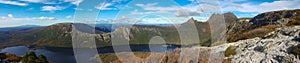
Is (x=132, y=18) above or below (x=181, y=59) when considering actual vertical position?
above

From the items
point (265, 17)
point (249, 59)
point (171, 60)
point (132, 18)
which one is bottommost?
point (265, 17)

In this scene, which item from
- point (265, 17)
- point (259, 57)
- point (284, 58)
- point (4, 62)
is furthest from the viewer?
point (265, 17)

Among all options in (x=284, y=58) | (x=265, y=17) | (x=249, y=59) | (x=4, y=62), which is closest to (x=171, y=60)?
(x=284, y=58)

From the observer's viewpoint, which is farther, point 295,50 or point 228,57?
point 228,57

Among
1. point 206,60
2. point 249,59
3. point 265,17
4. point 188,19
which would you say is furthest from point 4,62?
point 265,17

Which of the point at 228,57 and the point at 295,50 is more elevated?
the point at 295,50

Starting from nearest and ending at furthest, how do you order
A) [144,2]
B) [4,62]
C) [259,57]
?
[144,2] → [259,57] → [4,62]

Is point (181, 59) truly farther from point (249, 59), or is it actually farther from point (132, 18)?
point (249, 59)

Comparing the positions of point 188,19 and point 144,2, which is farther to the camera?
point 188,19

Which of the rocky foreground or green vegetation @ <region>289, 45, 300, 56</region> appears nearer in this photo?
the rocky foreground

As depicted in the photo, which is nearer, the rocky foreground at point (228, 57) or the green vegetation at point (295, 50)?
the rocky foreground at point (228, 57)

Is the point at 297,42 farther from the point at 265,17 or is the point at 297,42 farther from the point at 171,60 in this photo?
the point at 265,17
